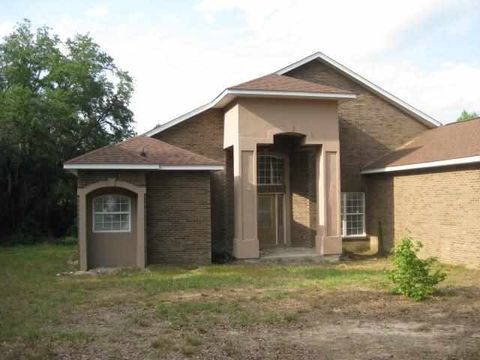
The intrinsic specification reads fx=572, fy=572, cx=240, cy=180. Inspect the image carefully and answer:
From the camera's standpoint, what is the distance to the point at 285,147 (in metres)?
22.7

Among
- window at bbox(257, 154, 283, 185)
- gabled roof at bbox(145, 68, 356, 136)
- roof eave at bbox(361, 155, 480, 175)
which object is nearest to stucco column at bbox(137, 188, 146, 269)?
gabled roof at bbox(145, 68, 356, 136)

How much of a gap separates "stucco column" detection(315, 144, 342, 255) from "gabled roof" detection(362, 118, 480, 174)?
2149 millimetres

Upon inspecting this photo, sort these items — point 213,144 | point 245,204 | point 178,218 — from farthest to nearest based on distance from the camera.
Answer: point 213,144 < point 245,204 < point 178,218

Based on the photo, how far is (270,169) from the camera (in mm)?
22875

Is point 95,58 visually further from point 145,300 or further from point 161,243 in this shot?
point 145,300

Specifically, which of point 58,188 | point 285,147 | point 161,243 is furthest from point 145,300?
point 58,188

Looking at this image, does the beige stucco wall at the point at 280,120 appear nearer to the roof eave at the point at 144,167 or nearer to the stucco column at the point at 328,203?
the stucco column at the point at 328,203

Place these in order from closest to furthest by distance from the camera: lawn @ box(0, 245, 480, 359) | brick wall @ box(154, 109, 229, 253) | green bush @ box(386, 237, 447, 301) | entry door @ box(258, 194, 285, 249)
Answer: lawn @ box(0, 245, 480, 359) < green bush @ box(386, 237, 447, 301) < brick wall @ box(154, 109, 229, 253) < entry door @ box(258, 194, 285, 249)

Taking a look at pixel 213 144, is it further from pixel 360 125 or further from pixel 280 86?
pixel 360 125

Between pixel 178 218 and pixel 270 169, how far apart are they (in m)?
Result: 5.33

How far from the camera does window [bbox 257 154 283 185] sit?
22719mm

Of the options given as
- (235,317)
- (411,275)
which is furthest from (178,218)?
(235,317)

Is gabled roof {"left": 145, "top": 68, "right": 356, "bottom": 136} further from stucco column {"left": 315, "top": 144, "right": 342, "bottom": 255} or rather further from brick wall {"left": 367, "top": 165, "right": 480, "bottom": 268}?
brick wall {"left": 367, "top": 165, "right": 480, "bottom": 268}

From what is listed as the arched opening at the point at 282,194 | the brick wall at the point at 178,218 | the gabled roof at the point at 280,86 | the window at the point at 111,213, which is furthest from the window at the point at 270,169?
the window at the point at 111,213
